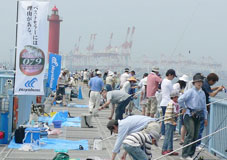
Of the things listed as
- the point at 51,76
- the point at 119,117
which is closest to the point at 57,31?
the point at 51,76

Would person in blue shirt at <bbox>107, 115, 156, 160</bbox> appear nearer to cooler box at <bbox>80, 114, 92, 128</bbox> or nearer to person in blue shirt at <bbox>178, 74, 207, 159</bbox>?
person in blue shirt at <bbox>178, 74, 207, 159</bbox>

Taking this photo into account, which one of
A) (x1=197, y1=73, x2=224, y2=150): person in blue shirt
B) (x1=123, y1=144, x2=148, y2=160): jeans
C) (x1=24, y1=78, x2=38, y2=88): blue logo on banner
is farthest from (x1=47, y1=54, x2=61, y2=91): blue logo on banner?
(x1=123, y1=144, x2=148, y2=160): jeans

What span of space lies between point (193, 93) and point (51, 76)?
12926 millimetres

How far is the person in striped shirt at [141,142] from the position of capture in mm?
6488

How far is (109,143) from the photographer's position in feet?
37.4

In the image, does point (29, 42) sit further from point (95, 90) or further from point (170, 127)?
point (95, 90)

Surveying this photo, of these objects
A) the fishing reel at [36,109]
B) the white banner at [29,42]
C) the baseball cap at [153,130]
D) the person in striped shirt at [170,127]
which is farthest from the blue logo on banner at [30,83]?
the baseball cap at [153,130]

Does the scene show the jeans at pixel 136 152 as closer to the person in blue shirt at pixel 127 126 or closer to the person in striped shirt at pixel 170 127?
the person in blue shirt at pixel 127 126

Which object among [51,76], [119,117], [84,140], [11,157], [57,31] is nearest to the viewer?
[11,157]

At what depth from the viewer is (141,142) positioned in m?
6.55

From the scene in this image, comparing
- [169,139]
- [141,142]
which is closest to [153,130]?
[141,142]

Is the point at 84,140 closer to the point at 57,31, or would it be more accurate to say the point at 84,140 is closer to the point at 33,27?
the point at 33,27

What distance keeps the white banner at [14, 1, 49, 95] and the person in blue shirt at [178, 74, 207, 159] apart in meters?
3.85

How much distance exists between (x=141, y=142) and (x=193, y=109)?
3.18 m
